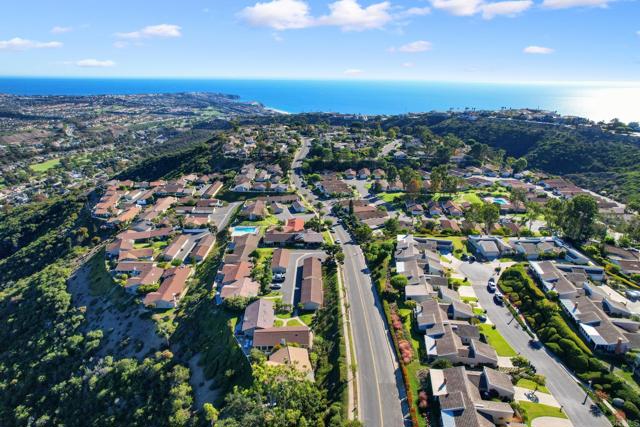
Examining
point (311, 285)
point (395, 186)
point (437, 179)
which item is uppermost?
point (437, 179)

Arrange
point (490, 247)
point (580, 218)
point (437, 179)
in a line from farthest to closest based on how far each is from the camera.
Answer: point (437, 179) → point (580, 218) → point (490, 247)

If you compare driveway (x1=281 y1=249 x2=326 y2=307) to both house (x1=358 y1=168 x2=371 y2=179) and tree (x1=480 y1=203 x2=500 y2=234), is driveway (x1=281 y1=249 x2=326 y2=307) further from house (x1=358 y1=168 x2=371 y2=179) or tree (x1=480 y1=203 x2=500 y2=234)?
house (x1=358 y1=168 x2=371 y2=179)

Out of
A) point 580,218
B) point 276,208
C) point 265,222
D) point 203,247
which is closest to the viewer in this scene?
point 580,218

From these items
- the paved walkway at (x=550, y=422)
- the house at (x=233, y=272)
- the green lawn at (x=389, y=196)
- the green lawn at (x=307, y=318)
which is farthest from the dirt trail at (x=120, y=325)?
the green lawn at (x=389, y=196)

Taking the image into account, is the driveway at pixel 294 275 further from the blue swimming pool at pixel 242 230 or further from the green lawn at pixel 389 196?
the green lawn at pixel 389 196

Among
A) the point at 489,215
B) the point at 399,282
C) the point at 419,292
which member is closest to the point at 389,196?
the point at 489,215

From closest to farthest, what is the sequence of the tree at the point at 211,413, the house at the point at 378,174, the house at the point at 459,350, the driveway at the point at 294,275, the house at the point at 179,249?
1. the tree at the point at 211,413
2. the house at the point at 459,350
3. the driveway at the point at 294,275
4. the house at the point at 179,249
5. the house at the point at 378,174

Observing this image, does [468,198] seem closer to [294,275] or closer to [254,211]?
[254,211]
